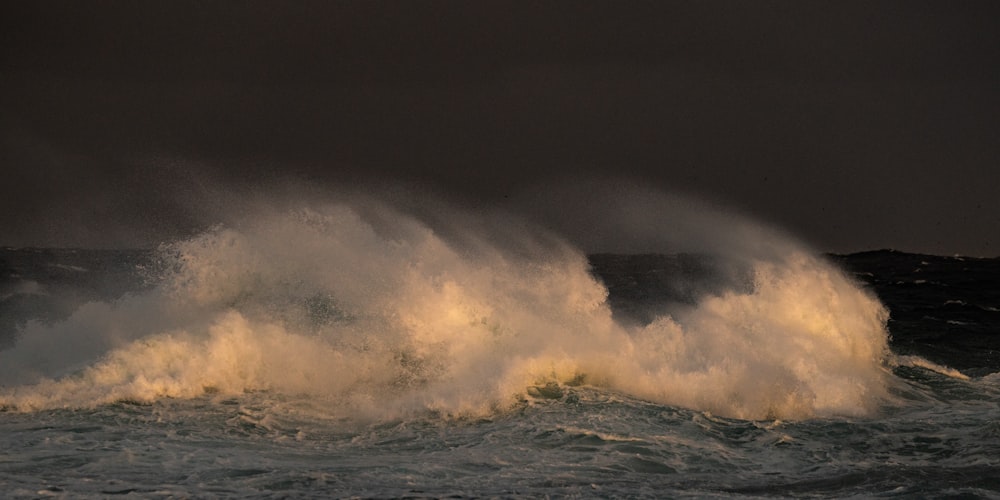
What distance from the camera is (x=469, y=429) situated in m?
10.6

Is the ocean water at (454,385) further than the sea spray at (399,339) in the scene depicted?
No

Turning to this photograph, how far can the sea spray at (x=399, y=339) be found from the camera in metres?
12.1

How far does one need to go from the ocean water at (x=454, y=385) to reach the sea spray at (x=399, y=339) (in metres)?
0.04

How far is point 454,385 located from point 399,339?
6.49 ft

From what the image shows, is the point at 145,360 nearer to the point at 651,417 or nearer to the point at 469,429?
the point at 469,429

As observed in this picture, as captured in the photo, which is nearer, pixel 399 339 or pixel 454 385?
pixel 454 385

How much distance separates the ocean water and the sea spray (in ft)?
0.13

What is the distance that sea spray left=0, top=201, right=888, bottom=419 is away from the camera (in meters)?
12.1

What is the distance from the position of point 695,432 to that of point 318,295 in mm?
6576

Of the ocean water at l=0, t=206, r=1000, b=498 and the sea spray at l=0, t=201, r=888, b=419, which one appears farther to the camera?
the sea spray at l=0, t=201, r=888, b=419

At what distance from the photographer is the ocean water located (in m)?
8.55

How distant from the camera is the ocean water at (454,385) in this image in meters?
8.55

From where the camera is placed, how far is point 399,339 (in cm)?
1370

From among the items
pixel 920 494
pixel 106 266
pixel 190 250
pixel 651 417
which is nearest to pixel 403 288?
pixel 190 250
